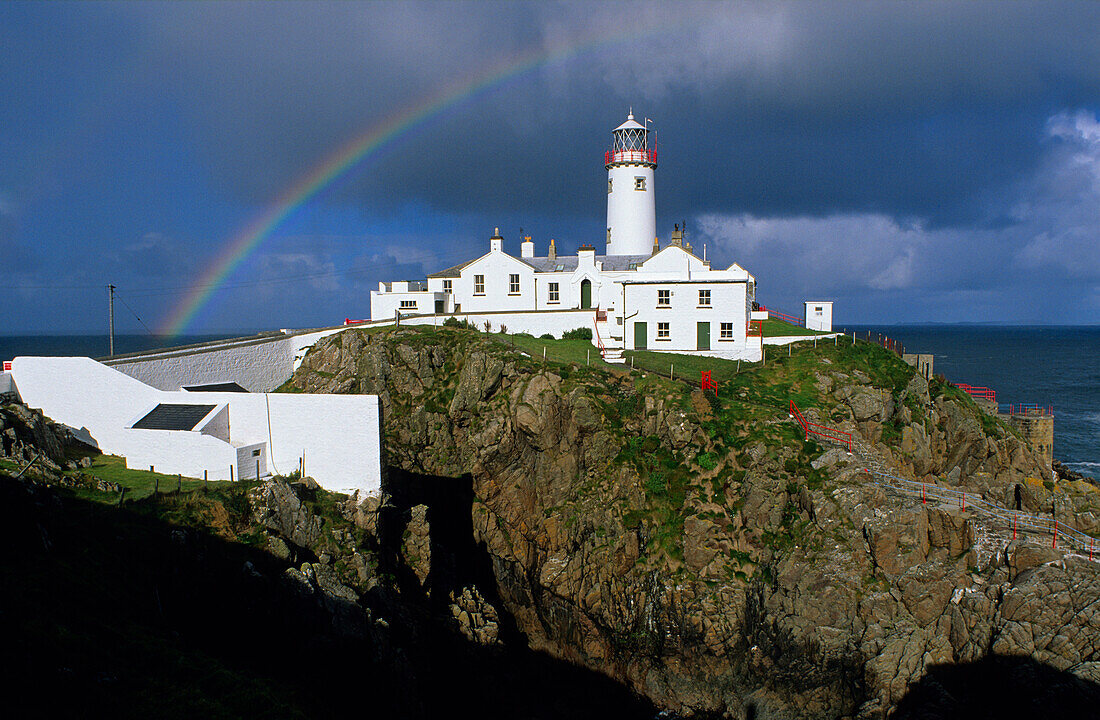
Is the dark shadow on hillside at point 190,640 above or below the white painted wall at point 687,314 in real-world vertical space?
below

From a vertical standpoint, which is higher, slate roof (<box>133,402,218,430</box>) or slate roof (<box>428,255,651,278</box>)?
slate roof (<box>428,255,651,278</box>)

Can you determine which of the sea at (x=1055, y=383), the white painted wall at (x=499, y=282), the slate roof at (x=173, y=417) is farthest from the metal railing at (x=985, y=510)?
the sea at (x=1055, y=383)

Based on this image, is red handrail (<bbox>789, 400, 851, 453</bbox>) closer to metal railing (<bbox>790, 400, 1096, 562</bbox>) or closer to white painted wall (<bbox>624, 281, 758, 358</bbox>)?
metal railing (<bbox>790, 400, 1096, 562</bbox>)

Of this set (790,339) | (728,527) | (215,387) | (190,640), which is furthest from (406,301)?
(190,640)

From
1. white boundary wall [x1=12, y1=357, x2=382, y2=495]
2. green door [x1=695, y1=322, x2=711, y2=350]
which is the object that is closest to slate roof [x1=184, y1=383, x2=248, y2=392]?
white boundary wall [x1=12, y1=357, x2=382, y2=495]

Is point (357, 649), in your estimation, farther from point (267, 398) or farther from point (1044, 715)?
point (1044, 715)

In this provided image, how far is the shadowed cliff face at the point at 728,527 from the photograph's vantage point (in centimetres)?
2278

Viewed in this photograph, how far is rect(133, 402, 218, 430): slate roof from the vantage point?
2534 cm

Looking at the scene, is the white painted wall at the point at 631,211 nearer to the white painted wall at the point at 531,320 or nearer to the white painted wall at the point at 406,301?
the white painted wall at the point at 531,320

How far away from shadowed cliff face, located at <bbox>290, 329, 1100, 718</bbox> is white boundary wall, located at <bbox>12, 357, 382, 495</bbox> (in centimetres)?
394

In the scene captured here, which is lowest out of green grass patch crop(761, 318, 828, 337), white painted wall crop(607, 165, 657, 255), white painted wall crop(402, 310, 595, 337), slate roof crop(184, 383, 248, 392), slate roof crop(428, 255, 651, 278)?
slate roof crop(184, 383, 248, 392)

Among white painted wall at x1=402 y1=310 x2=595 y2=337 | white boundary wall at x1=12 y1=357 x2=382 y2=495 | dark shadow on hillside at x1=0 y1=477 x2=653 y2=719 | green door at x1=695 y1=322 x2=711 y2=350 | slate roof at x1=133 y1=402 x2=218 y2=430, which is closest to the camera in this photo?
dark shadow on hillside at x1=0 y1=477 x2=653 y2=719

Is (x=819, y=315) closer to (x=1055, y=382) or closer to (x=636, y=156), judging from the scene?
(x=636, y=156)

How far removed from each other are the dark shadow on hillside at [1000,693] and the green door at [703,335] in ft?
69.4
